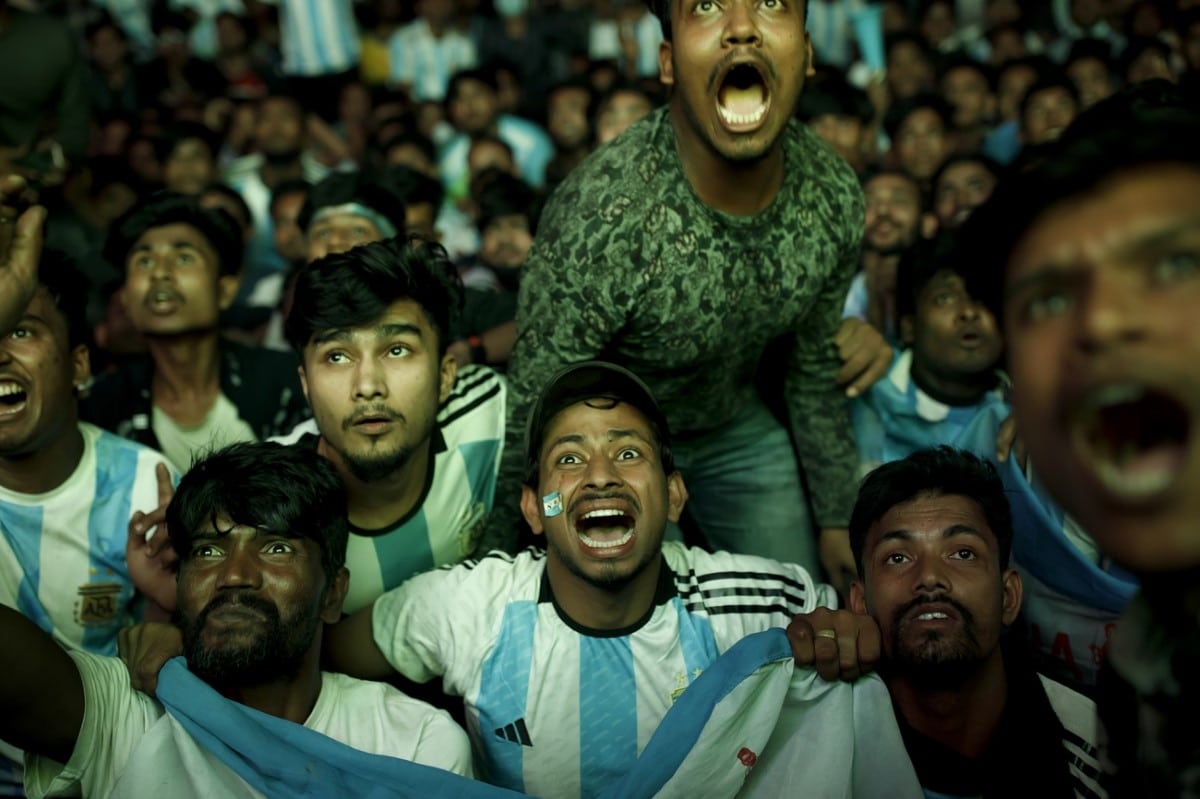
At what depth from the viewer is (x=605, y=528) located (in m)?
2.61

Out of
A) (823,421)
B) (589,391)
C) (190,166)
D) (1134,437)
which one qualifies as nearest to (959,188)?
(823,421)

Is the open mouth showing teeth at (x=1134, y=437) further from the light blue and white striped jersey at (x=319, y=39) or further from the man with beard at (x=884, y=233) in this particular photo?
the light blue and white striped jersey at (x=319, y=39)

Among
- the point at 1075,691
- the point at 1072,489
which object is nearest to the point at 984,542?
the point at 1075,691

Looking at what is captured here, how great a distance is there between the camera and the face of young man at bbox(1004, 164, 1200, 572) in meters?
1.03

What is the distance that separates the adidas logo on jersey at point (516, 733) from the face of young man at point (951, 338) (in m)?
1.93

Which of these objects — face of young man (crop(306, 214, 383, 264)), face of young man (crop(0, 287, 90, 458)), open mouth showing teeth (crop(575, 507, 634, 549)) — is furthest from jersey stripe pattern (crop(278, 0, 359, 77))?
open mouth showing teeth (crop(575, 507, 634, 549))

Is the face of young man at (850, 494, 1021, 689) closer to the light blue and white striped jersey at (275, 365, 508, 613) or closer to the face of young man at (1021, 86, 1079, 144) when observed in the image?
the light blue and white striped jersey at (275, 365, 508, 613)

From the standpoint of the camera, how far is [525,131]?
7465 mm

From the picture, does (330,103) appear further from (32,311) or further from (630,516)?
(630,516)

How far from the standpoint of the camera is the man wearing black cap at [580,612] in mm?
2521

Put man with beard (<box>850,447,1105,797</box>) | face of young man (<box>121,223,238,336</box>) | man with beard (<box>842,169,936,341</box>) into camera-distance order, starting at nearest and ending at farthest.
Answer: man with beard (<box>850,447,1105,797</box>)
face of young man (<box>121,223,238,336</box>)
man with beard (<box>842,169,936,341</box>)

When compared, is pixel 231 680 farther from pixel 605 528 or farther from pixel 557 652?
pixel 605 528

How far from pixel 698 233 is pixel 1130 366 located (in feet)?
5.96

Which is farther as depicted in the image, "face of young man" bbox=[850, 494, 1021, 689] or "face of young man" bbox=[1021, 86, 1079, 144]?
"face of young man" bbox=[1021, 86, 1079, 144]
